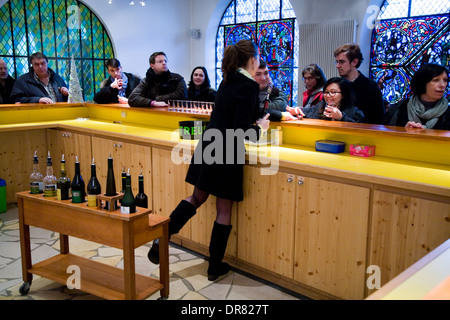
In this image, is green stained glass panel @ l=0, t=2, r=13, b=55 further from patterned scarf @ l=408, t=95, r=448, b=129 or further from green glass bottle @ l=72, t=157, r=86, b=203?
patterned scarf @ l=408, t=95, r=448, b=129

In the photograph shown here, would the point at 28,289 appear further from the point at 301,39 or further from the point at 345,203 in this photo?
the point at 301,39

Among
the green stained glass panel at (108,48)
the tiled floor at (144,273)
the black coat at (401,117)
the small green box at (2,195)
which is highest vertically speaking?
the green stained glass panel at (108,48)

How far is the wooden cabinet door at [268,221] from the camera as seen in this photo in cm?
321

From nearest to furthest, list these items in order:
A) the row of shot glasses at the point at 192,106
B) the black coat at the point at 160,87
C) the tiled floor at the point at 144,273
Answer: the tiled floor at the point at 144,273 < the row of shot glasses at the point at 192,106 < the black coat at the point at 160,87

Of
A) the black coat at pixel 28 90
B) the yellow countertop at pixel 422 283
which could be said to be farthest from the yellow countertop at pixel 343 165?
the black coat at pixel 28 90

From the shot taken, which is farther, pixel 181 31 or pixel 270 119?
pixel 181 31

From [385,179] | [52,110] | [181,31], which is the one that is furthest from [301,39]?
[385,179]

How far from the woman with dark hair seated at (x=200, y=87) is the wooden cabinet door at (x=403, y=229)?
3.24 metres

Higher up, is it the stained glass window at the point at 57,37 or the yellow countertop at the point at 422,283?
the stained glass window at the point at 57,37

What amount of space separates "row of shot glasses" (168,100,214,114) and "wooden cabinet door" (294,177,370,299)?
5.06ft

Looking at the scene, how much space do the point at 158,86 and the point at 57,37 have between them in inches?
197

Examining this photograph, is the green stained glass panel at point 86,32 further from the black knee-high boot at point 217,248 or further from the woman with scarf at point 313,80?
the black knee-high boot at point 217,248

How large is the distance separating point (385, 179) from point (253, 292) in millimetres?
1289

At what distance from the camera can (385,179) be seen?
264cm
